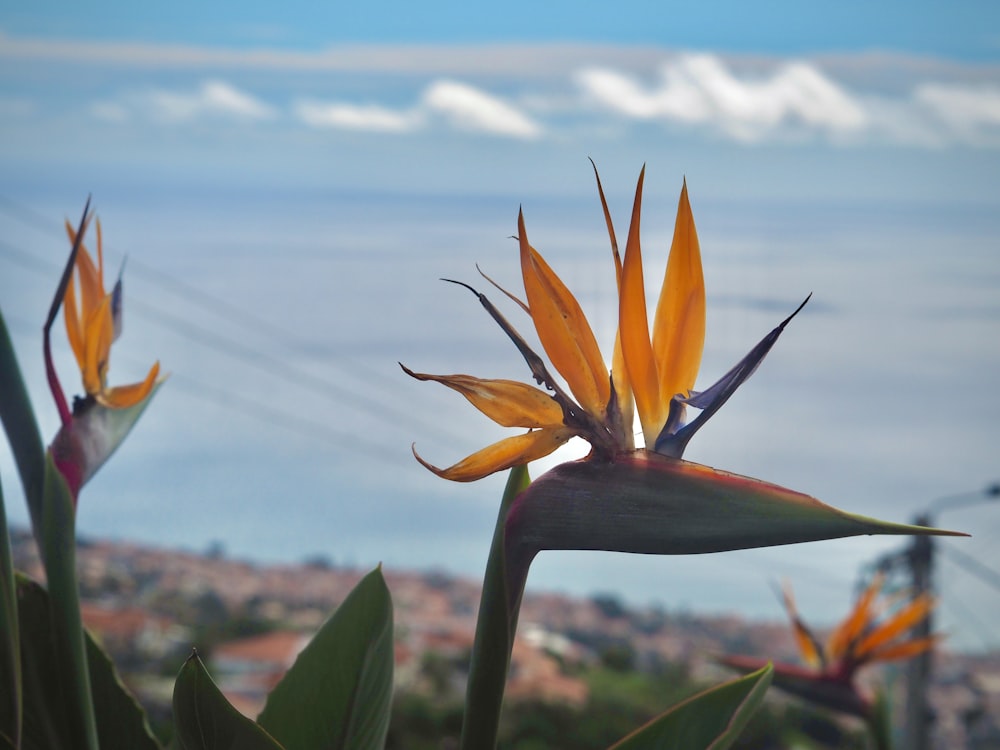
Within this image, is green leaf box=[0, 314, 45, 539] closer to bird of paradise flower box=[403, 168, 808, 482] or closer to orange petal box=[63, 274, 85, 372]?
orange petal box=[63, 274, 85, 372]

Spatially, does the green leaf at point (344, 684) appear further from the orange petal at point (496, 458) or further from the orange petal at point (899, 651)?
the orange petal at point (899, 651)

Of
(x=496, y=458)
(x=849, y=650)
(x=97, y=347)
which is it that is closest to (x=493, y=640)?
(x=496, y=458)

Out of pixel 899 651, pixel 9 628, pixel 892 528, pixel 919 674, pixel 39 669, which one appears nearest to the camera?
pixel 892 528

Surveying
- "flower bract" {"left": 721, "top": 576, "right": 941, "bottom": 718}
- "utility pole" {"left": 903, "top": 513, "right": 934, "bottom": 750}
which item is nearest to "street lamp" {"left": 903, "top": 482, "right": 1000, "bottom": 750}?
"utility pole" {"left": 903, "top": 513, "right": 934, "bottom": 750}

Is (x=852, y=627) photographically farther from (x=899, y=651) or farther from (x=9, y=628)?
(x=9, y=628)

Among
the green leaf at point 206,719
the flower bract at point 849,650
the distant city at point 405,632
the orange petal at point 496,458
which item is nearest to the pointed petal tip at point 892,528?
the orange petal at point 496,458

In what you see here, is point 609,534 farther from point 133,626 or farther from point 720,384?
point 133,626
